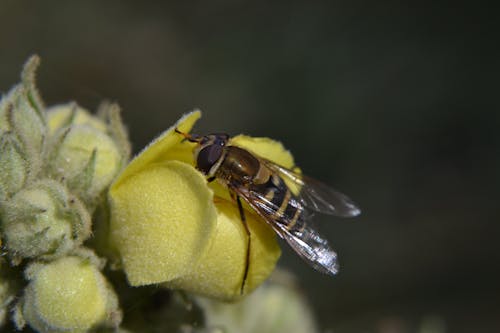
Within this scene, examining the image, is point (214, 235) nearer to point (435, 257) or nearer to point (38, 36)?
point (435, 257)

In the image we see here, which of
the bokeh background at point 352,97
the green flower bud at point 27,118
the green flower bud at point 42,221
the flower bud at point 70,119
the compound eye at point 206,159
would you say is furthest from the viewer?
the bokeh background at point 352,97

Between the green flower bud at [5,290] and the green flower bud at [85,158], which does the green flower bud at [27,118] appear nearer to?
the green flower bud at [85,158]

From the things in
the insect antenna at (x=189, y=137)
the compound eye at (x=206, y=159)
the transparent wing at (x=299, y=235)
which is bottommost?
the transparent wing at (x=299, y=235)

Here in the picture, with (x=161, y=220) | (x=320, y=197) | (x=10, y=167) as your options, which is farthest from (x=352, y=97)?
(x=10, y=167)

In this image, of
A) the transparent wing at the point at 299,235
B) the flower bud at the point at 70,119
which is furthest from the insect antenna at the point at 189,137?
the flower bud at the point at 70,119

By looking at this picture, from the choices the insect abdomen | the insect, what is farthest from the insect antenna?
the insect abdomen

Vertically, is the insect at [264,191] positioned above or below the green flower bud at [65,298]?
above
